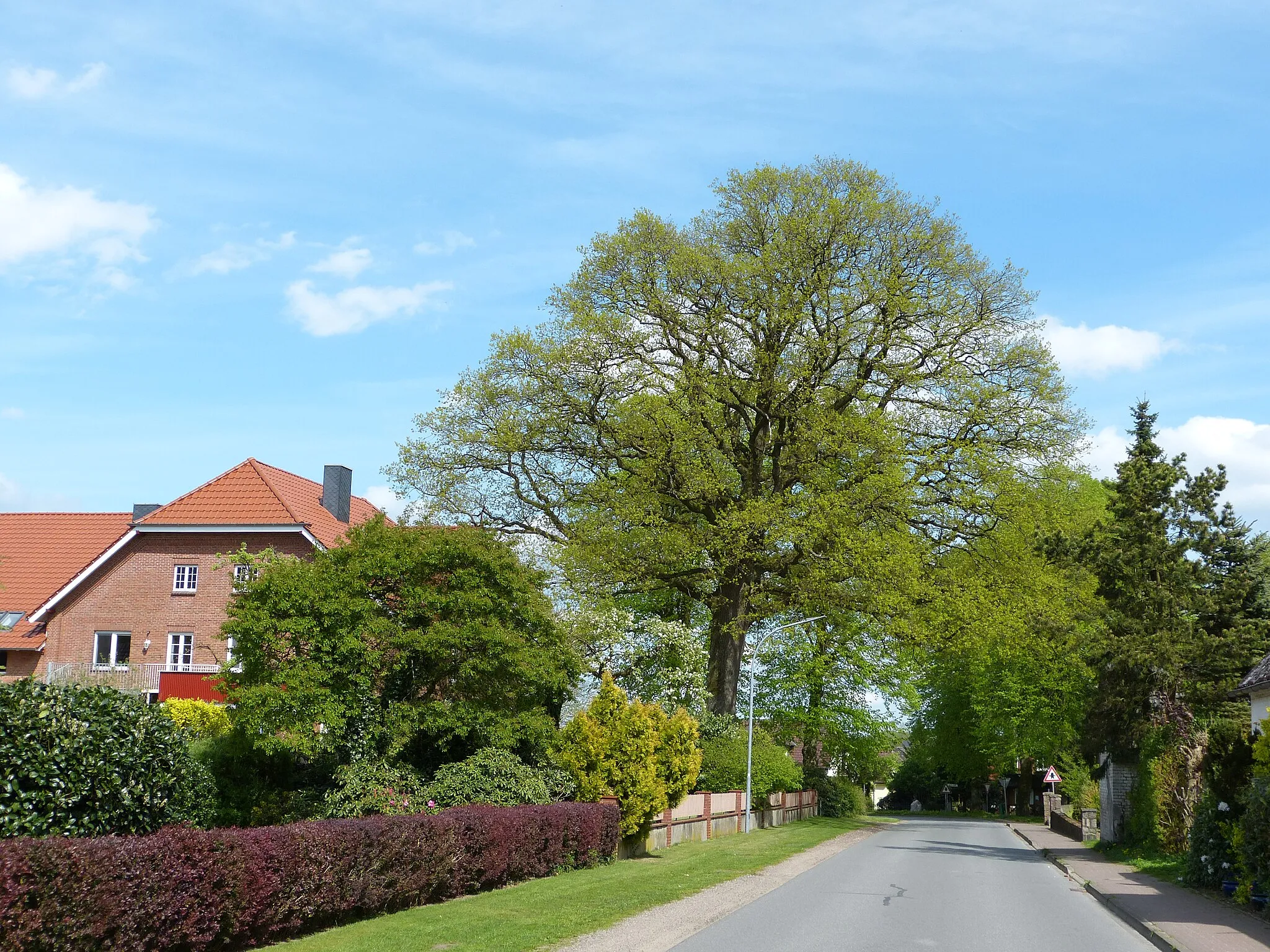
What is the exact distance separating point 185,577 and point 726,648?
18866 millimetres

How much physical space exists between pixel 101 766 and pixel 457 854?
18.8ft

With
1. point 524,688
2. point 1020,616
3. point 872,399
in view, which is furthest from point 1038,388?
point 524,688

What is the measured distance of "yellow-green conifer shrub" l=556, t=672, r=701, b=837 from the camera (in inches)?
910

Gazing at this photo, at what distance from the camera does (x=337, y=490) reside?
4406 centimetres

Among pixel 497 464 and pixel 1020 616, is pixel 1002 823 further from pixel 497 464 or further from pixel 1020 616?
pixel 497 464

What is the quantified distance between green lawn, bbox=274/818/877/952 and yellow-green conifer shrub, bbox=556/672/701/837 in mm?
1153

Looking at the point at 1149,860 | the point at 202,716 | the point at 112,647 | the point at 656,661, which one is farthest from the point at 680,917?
the point at 112,647

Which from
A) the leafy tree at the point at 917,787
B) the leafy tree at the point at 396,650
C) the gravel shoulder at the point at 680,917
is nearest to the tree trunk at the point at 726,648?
the gravel shoulder at the point at 680,917

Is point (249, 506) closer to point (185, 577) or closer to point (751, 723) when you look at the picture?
point (185, 577)

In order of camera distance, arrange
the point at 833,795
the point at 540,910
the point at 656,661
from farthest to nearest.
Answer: the point at 833,795, the point at 656,661, the point at 540,910

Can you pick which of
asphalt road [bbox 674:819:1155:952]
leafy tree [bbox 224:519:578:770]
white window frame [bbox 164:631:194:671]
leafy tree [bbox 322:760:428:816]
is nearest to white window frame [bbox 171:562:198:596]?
white window frame [bbox 164:631:194:671]

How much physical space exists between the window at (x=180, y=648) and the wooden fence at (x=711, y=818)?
18.5m

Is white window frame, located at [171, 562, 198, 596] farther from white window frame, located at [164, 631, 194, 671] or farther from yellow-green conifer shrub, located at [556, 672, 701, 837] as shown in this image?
yellow-green conifer shrub, located at [556, 672, 701, 837]

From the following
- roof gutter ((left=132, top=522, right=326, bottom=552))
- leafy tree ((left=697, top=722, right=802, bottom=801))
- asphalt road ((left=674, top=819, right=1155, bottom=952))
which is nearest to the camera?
asphalt road ((left=674, top=819, right=1155, bottom=952))
